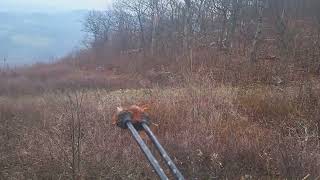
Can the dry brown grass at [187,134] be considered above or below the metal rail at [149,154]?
below

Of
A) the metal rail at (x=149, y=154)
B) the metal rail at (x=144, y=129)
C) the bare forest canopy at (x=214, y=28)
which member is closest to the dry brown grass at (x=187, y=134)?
the metal rail at (x=144, y=129)

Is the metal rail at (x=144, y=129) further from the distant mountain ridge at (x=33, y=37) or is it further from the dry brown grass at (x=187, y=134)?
the distant mountain ridge at (x=33, y=37)

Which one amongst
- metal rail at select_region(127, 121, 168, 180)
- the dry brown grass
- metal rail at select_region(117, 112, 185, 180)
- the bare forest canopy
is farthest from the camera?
the bare forest canopy

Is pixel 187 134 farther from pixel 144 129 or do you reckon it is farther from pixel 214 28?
pixel 214 28

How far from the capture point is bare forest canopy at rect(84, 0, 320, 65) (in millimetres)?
15156

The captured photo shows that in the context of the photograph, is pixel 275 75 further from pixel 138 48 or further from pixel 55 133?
pixel 138 48

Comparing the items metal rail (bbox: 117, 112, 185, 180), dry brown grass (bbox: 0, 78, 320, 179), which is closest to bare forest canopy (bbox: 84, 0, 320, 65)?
dry brown grass (bbox: 0, 78, 320, 179)

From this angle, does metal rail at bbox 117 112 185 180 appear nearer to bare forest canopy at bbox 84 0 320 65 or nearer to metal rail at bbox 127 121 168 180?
metal rail at bbox 127 121 168 180

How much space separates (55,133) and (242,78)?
4.95 metres

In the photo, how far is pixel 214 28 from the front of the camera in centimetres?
2655

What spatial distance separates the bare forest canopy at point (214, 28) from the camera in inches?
597

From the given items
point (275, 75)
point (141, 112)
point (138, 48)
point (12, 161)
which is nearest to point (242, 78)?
point (275, 75)

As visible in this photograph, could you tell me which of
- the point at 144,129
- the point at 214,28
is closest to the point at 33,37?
the point at 214,28

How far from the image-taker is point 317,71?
10508 mm
